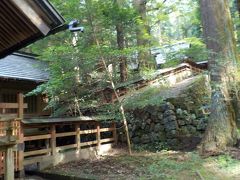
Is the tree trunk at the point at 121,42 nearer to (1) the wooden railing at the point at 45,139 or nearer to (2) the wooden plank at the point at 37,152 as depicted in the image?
(1) the wooden railing at the point at 45,139

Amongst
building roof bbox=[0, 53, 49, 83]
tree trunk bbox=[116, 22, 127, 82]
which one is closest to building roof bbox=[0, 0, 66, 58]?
building roof bbox=[0, 53, 49, 83]

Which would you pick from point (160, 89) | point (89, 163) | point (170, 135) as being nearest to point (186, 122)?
point (170, 135)

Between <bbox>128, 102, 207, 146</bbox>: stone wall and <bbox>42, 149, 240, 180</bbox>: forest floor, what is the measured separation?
1.97 metres

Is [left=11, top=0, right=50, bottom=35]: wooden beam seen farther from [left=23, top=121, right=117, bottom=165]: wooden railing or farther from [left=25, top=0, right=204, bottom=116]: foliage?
[left=25, top=0, right=204, bottom=116]: foliage

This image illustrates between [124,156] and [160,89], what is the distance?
3929mm

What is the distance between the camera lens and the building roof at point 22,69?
1081cm

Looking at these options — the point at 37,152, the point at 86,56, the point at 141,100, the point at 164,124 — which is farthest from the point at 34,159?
the point at 164,124

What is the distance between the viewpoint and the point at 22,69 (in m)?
12.4

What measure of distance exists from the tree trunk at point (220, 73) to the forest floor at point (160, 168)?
0.52 m

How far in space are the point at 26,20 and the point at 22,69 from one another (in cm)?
915

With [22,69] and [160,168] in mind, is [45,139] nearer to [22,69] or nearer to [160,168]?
[160,168]

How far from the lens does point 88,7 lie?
402 inches

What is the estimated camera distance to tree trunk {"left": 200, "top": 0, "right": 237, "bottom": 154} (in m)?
8.32

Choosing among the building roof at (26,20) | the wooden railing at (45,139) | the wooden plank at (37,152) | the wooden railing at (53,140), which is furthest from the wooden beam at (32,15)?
the wooden plank at (37,152)
